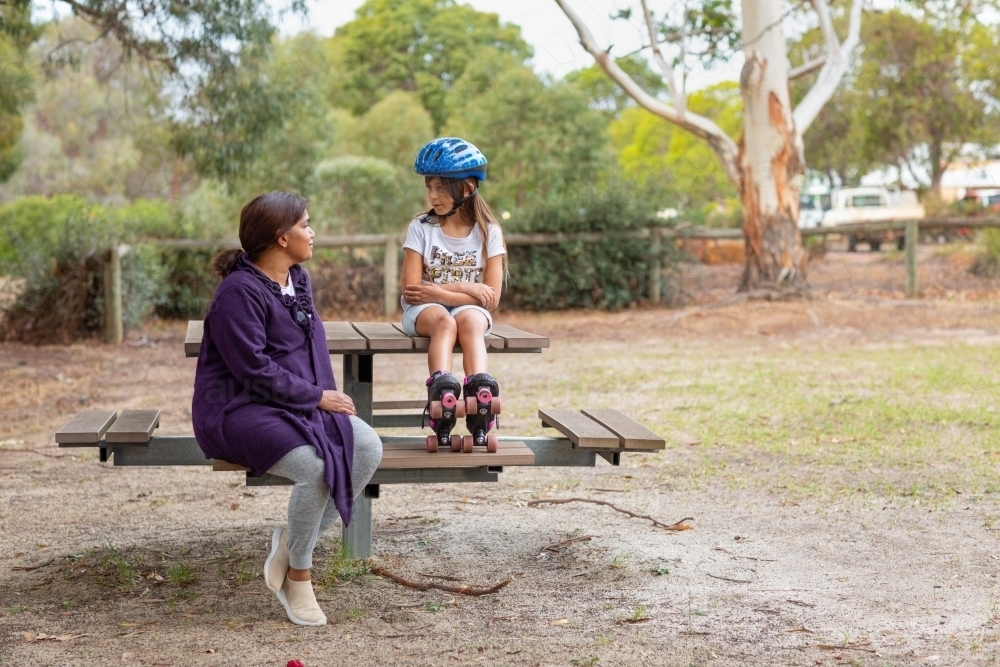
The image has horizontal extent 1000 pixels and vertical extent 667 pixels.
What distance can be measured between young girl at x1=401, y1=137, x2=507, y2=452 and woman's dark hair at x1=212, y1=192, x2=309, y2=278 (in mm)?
672

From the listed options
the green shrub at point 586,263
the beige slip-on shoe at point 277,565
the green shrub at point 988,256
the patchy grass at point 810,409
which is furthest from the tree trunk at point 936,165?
the beige slip-on shoe at point 277,565

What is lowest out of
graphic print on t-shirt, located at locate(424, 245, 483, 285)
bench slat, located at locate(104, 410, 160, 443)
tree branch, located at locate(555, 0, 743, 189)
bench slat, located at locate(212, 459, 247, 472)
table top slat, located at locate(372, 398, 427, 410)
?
table top slat, located at locate(372, 398, 427, 410)

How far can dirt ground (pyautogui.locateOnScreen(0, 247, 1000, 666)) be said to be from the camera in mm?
3387

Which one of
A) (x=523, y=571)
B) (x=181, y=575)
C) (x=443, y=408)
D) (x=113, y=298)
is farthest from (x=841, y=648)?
(x=113, y=298)

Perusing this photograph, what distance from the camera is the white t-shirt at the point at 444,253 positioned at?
440cm

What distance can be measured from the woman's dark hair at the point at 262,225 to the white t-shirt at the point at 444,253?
697 mm

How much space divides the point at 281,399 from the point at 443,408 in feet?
1.85

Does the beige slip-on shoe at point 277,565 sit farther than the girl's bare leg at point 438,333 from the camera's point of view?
No

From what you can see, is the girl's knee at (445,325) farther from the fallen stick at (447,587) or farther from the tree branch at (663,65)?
the tree branch at (663,65)

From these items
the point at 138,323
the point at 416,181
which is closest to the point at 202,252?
the point at 138,323

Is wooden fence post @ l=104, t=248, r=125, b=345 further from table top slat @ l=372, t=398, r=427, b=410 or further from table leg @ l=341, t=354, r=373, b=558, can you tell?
table leg @ l=341, t=354, r=373, b=558

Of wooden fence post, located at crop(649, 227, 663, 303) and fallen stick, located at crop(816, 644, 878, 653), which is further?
wooden fence post, located at crop(649, 227, 663, 303)

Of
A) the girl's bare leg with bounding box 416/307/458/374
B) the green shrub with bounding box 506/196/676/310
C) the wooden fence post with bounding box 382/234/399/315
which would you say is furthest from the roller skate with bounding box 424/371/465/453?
the green shrub with bounding box 506/196/676/310

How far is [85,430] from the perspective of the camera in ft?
12.8
